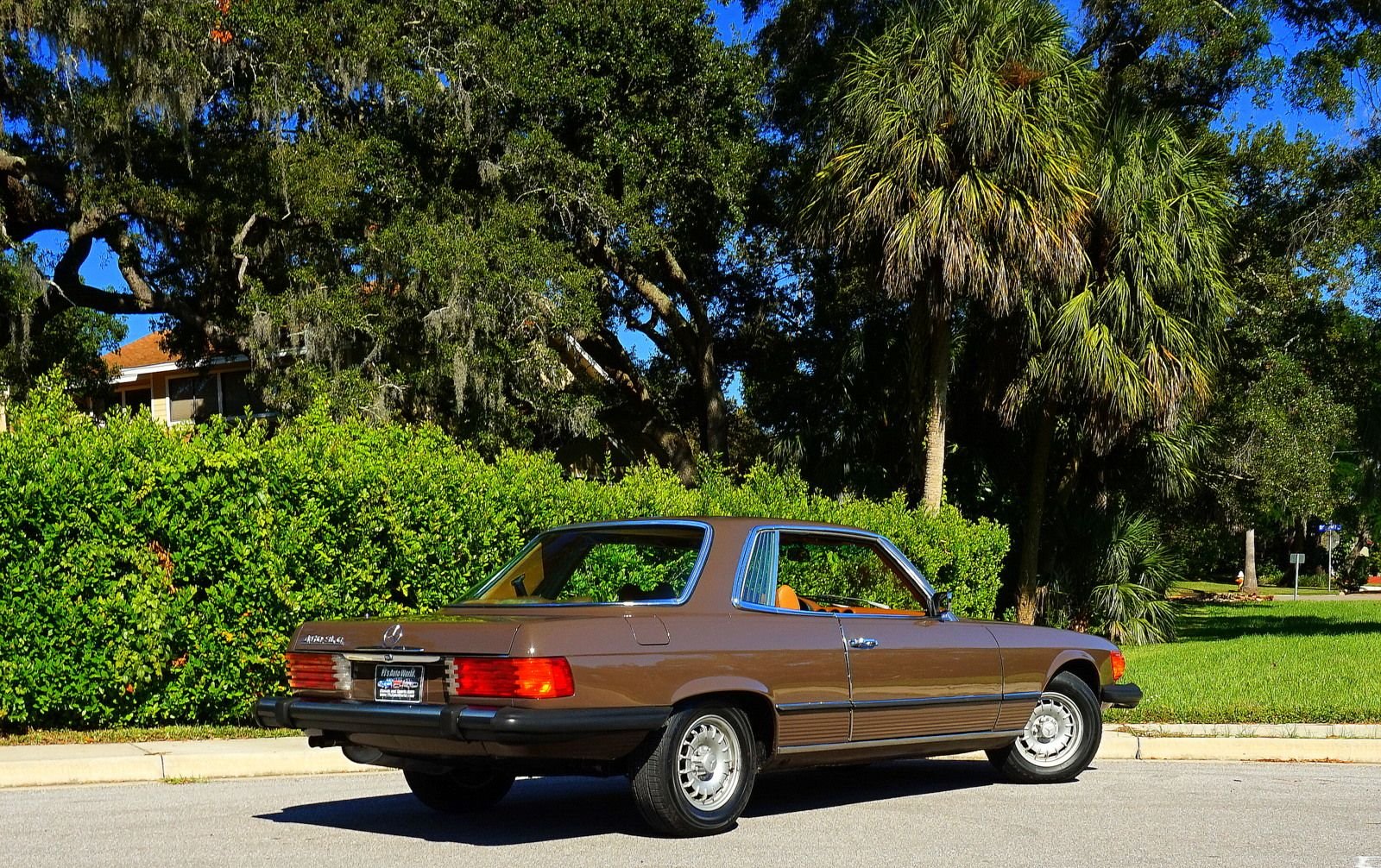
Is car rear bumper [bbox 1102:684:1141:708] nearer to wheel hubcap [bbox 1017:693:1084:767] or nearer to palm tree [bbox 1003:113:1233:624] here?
wheel hubcap [bbox 1017:693:1084:767]

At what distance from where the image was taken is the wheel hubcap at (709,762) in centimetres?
687

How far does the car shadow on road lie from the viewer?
7258 mm

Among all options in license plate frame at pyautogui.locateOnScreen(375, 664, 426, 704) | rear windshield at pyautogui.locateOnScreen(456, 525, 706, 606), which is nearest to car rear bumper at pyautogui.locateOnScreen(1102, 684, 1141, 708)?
rear windshield at pyautogui.locateOnScreen(456, 525, 706, 606)

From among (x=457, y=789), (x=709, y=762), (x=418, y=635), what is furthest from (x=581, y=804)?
(x=418, y=635)

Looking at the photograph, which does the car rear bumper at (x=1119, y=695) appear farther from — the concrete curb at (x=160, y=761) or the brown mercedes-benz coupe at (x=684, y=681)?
the concrete curb at (x=160, y=761)

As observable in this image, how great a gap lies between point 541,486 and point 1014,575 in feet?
46.7

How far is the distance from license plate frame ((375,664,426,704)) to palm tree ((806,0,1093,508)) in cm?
1342

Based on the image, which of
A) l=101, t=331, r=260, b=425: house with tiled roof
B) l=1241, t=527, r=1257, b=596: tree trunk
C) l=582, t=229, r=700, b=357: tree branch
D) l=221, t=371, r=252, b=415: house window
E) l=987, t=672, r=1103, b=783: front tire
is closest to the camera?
l=987, t=672, r=1103, b=783: front tire

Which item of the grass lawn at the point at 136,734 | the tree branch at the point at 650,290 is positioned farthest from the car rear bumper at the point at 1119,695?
the tree branch at the point at 650,290

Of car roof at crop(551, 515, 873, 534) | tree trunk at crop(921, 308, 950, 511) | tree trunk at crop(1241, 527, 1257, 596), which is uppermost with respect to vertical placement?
tree trunk at crop(921, 308, 950, 511)

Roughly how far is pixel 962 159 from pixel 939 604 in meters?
12.5

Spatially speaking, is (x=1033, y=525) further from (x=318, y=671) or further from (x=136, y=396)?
(x=136, y=396)

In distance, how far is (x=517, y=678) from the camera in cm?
630

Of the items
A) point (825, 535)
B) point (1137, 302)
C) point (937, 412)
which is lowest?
point (825, 535)
